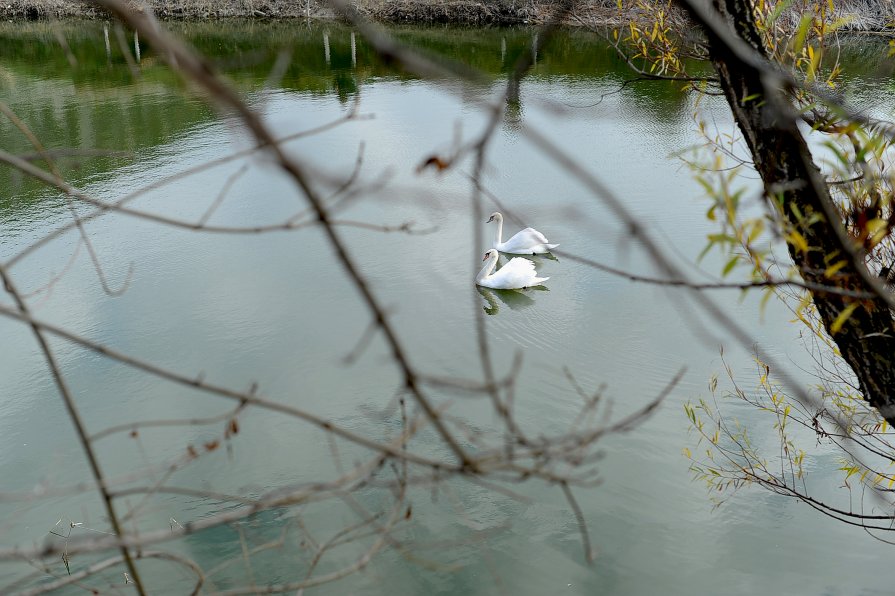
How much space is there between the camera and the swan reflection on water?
13.2 ft

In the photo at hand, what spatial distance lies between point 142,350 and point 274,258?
0.97 meters

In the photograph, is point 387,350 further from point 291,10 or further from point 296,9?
point 291,10

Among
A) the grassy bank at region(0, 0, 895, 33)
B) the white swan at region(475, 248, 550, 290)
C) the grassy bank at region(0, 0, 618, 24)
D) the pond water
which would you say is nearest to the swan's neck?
the white swan at region(475, 248, 550, 290)

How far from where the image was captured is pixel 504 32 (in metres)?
10.7

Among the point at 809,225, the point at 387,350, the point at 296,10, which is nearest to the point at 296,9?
the point at 296,10

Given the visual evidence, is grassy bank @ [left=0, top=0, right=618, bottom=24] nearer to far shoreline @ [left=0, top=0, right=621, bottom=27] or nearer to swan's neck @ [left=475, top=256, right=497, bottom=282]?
far shoreline @ [left=0, top=0, right=621, bottom=27]

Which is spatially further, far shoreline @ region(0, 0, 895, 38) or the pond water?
far shoreline @ region(0, 0, 895, 38)

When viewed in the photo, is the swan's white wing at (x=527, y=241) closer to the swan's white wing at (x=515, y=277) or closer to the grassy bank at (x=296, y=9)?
the swan's white wing at (x=515, y=277)

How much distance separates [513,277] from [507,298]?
0.11 metres

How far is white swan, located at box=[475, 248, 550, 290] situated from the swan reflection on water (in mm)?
26

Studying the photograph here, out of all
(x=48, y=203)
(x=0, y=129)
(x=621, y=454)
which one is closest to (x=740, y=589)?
(x=621, y=454)

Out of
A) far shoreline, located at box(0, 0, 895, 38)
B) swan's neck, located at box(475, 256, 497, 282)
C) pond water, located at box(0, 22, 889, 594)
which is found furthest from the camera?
far shoreline, located at box(0, 0, 895, 38)

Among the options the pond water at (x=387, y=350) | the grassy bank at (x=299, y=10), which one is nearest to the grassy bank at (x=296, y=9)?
the grassy bank at (x=299, y=10)

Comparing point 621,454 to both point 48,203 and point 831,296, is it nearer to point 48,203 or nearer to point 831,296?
point 831,296
